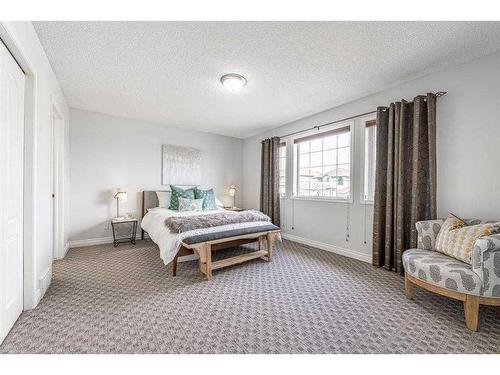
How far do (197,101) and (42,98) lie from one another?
188 centimetres

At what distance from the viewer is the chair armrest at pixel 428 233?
2305 millimetres

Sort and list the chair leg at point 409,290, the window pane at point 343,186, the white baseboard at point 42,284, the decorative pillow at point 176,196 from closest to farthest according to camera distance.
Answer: the white baseboard at point 42,284, the chair leg at point 409,290, the window pane at point 343,186, the decorative pillow at point 176,196

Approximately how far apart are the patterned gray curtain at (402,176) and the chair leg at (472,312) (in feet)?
3.22

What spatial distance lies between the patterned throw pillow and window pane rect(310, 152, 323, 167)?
7.12 ft

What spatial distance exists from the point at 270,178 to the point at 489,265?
11.7 ft

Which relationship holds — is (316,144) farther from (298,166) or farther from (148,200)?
(148,200)

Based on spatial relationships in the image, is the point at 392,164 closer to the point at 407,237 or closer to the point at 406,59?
the point at 407,237

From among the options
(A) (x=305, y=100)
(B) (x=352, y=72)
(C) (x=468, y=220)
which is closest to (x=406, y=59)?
(B) (x=352, y=72)

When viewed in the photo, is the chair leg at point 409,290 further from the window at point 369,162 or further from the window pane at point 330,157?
the window pane at point 330,157

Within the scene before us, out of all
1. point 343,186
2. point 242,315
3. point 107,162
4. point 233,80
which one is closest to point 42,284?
point 242,315

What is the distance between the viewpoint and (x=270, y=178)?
4.85 meters

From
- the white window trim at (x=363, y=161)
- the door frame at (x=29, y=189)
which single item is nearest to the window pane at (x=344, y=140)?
the white window trim at (x=363, y=161)
